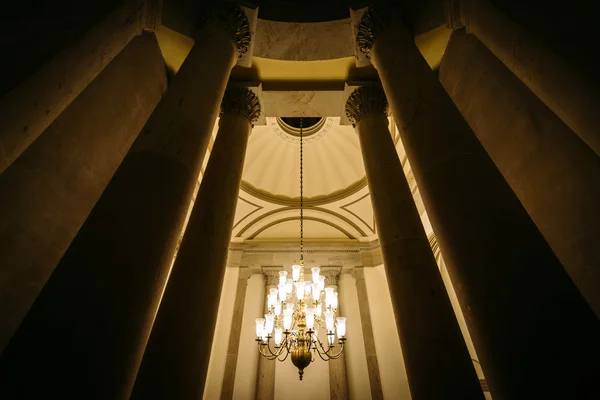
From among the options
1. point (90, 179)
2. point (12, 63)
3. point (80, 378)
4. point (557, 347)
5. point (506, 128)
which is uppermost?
point (506, 128)

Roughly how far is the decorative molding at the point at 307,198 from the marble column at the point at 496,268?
6446 mm

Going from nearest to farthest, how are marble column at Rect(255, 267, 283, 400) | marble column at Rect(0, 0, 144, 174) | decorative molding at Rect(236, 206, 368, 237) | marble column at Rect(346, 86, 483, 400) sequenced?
marble column at Rect(0, 0, 144, 174) → marble column at Rect(346, 86, 483, 400) → marble column at Rect(255, 267, 283, 400) → decorative molding at Rect(236, 206, 368, 237)

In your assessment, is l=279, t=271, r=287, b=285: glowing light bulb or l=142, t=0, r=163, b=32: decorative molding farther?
l=279, t=271, r=287, b=285: glowing light bulb

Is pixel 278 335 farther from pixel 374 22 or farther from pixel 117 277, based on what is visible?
pixel 374 22

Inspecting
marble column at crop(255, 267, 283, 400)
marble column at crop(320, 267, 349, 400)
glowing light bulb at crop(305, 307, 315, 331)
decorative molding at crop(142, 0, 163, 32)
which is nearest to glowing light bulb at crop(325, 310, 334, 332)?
glowing light bulb at crop(305, 307, 315, 331)

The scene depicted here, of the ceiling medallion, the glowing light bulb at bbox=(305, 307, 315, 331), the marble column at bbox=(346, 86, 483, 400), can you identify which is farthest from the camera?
the ceiling medallion

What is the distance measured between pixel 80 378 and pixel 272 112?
13.9 ft

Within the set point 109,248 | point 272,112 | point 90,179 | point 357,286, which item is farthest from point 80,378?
point 357,286

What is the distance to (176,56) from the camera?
144 inches

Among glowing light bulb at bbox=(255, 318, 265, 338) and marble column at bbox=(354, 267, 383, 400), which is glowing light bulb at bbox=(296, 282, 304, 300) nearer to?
glowing light bulb at bbox=(255, 318, 265, 338)

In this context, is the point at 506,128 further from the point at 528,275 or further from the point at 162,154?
the point at 162,154

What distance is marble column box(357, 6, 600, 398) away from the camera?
52.1 inches

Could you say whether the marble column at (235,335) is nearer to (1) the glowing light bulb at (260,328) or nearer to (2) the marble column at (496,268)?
(1) the glowing light bulb at (260,328)

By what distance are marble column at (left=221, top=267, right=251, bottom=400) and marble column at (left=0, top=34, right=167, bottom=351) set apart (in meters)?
5.80
